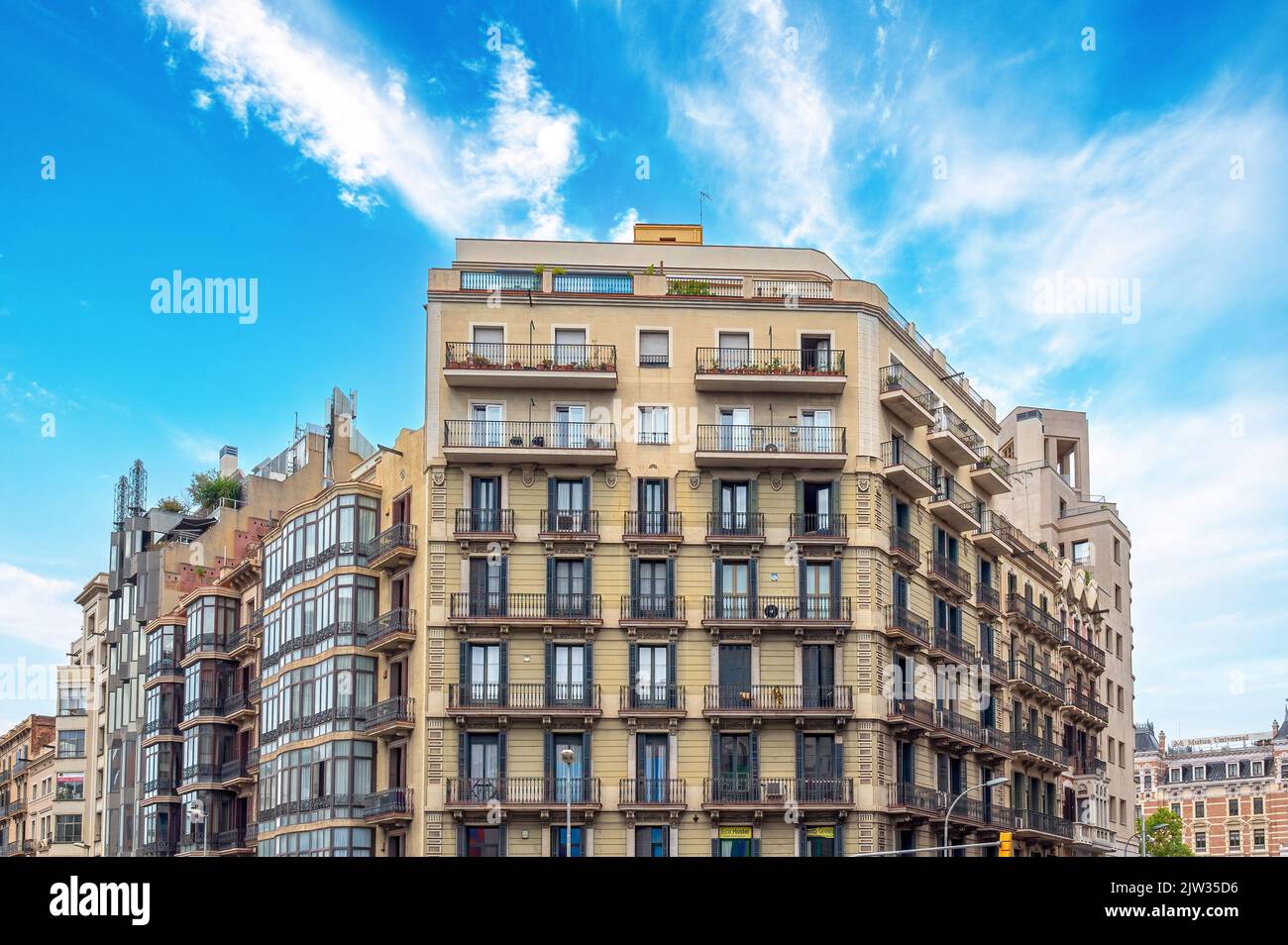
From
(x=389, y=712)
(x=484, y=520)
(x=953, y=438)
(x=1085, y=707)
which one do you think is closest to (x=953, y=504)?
(x=953, y=438)

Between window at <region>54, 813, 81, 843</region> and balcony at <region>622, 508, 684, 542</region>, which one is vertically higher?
balcony at <region>622, 508, 684, 542</region>

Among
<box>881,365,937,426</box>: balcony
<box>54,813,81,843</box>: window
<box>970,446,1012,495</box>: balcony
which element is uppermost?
<box>881,365,937,426</box>: balcony

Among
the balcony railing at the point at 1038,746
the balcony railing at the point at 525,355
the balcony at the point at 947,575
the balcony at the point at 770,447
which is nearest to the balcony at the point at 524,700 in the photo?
the balcony at the point at 770,447

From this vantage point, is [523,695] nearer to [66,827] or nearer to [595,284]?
[595,284]

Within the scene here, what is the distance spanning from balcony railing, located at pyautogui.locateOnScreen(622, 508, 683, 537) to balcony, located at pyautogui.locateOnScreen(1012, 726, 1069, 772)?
82.1ft

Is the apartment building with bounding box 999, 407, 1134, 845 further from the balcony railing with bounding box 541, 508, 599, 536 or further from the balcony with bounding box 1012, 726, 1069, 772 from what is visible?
the balcony railing with bounding box 541, 508, 599, 536

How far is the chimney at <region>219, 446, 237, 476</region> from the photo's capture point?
111250 mm

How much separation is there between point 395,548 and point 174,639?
3063cm

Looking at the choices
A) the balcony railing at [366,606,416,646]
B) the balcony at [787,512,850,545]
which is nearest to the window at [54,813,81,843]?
the balcony railing at [366,606,416,646]

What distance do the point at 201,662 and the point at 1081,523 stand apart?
183 ft

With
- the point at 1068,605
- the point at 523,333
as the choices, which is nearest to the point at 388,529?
the point at 523,333

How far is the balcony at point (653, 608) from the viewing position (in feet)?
217

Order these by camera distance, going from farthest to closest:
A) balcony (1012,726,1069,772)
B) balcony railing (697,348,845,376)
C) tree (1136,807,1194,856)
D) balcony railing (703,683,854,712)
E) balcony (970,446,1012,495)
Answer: tree (1136,807,1194,856) < balcony (1012,726,1069,772) < balcony (970,446,1012,495) < balcony railing (697,348,845,376) < balcony railing (703,683,854,712)

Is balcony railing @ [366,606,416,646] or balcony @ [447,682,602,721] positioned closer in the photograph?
balcony @ [447,682,602,721]
